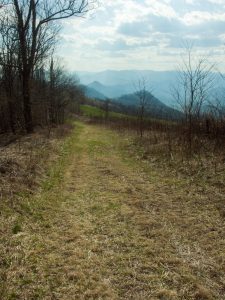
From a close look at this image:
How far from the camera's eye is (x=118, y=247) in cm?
627

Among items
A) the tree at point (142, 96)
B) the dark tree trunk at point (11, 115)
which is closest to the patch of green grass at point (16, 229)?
the tree at point (142, 96)

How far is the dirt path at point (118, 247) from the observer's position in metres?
4.91

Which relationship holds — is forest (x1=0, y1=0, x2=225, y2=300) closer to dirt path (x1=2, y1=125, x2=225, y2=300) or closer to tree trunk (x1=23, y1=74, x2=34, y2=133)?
dirt path (x1=2, y1=125, x2=225, y2=300)

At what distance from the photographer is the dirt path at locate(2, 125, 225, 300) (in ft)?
16.1

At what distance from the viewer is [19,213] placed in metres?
7.79

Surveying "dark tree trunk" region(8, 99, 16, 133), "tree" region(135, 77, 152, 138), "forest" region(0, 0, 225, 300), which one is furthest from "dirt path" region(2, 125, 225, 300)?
"dark tree trunk" region(8, 99, 16, 133)

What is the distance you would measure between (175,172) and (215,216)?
480 cm

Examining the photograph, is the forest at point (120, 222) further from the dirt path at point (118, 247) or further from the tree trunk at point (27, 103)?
the tree trunk at point (27, 103)

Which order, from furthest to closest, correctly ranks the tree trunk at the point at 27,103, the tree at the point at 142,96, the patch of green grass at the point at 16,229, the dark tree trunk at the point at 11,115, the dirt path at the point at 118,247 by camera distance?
1. the dark tree trunk at the point at 11,115
2. the tree at the point at 142,96
3. the tree trunk at the point at 27,103
4. the patch of green grass at the point at 16,229
5. the dirt path at the point at 118,247

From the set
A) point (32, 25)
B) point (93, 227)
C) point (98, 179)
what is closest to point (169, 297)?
point (93, 227)

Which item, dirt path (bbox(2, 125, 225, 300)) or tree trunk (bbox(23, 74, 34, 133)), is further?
tree trunk (bbox(23, 74, 34, 133))

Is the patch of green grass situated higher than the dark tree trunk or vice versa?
the dark tree trunk

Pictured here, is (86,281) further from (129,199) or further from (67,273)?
(129,199)

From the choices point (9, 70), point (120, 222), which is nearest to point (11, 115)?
point (9, 70)
